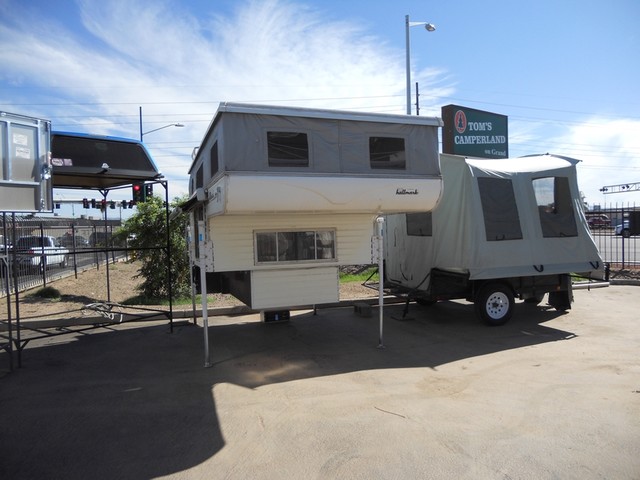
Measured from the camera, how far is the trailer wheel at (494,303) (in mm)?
8414

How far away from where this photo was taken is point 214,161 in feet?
21.2

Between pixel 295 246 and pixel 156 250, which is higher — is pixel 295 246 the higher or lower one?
the higher one

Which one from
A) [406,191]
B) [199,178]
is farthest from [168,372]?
[406,191]

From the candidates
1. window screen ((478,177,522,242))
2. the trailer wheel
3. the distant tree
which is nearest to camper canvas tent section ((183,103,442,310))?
window screen ((478,177,522,242))

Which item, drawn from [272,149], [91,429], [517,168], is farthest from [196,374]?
[517,168]

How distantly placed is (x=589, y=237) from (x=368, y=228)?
16.8 feet

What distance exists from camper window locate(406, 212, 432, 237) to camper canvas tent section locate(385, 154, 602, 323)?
0.03 meters

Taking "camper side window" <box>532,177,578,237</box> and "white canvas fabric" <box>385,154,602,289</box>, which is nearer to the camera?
"white canvas fabric" <box>385,154,602,289</box>

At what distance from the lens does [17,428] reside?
4.31 metres

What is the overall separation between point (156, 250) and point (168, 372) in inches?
239

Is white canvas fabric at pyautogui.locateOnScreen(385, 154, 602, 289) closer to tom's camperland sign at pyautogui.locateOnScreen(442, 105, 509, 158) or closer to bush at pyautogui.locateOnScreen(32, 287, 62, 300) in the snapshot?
tom's camperland sign at pyautogui.locateOnScreen(442, 105, 509, 158)

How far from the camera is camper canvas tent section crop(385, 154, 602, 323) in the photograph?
323 inches

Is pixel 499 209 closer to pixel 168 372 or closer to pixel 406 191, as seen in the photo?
pixel 406 191

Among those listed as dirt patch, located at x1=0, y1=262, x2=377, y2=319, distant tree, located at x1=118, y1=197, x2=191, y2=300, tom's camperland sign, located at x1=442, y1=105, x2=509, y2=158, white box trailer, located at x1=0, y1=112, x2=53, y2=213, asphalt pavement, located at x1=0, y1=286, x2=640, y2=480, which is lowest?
asphalt pavement, located at x1=0, y1=286, x2=640, y2=480
